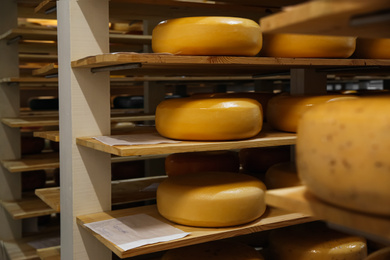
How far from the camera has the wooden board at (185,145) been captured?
5.32 ft

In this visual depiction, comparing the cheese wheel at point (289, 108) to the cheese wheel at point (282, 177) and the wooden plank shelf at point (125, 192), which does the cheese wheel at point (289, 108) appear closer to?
the cheese wheel at point (282, 177)

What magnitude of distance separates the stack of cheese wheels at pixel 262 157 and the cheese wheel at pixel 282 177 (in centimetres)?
34

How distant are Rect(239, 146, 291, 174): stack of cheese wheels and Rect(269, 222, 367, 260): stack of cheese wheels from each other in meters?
0.51

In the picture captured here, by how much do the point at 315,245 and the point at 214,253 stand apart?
44 cm

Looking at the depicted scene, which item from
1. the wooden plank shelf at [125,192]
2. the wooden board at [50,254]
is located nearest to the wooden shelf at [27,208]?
the wooden board at [50,254]

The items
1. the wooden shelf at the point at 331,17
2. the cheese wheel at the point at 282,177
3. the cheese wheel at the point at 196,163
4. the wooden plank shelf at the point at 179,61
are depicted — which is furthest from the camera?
the cheese wheel at the point at 196,163

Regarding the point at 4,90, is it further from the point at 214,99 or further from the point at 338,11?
the point at 338,11

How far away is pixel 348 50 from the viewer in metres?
2.11

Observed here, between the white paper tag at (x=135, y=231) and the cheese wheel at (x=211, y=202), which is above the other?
the cheese wheel at (x=211, y=202)

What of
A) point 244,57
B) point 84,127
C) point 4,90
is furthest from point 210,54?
point 4,90

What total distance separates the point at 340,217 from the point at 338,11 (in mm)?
331

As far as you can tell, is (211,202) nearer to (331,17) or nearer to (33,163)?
(331,17)

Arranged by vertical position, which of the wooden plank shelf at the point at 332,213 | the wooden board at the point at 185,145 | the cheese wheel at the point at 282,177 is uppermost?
the wooden board at the point at 185,145

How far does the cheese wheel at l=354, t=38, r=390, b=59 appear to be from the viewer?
86.5 inches
